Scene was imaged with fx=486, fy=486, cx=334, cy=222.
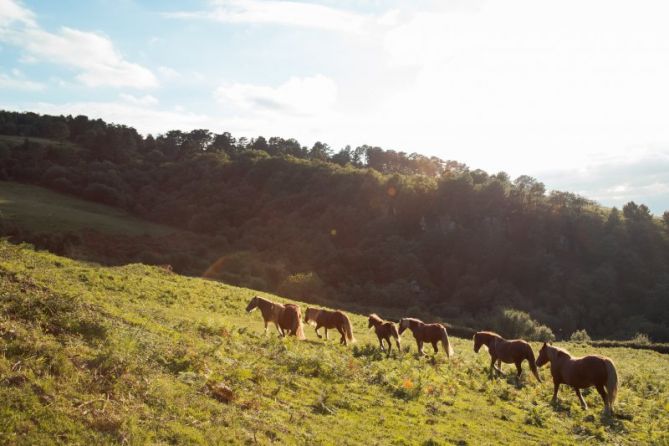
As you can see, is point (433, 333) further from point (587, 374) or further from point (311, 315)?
point (587, 374)

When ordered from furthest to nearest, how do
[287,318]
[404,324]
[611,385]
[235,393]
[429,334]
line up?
1. [404,324]
2. [429,334]
3. [287,318]
4. [611,385]
5. [235,393]

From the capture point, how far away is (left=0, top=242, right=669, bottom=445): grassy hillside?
9258mm

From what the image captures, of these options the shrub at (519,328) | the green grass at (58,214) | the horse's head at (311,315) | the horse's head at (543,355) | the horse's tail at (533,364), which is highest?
the horse's head at (543,355)

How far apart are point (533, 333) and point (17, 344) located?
64.5 meters

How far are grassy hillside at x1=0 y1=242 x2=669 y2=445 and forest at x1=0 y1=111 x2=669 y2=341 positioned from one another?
4812 cm

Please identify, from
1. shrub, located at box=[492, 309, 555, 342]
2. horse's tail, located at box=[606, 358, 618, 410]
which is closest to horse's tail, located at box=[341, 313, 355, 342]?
horse's tail, located at box=[606, 358, 618, 410]

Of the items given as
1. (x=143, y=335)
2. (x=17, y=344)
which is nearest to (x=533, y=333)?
(x=143, y=335)

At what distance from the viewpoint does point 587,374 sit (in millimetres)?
17125

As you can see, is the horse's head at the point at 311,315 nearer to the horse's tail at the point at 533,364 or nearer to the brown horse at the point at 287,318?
the brown horse at the point at 287,318

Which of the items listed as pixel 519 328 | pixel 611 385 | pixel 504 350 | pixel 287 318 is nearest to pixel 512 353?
pixel 504 350

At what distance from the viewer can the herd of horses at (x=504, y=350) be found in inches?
663

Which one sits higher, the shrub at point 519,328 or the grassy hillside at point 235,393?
the grassy hillside at point 235,393

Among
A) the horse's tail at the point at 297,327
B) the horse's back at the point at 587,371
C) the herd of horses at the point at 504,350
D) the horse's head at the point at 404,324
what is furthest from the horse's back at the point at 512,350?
the horse's tail at the point at 297,327

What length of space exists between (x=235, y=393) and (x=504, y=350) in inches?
579
